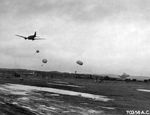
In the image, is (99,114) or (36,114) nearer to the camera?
(36,114)

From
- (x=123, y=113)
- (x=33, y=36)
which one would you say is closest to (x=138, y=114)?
(x=123, y=113)

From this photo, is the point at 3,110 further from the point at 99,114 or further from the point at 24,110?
the point at 99,114

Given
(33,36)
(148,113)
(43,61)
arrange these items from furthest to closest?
(43,61) < (33,36) < (148,113)

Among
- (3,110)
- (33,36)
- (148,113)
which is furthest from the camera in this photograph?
(33,36)

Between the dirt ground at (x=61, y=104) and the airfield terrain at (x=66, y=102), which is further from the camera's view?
the airfield terrain at (x=66, y=102)

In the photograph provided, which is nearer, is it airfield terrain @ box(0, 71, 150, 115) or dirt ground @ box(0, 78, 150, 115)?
dirt ground @ box(0, 78, 150, 115)

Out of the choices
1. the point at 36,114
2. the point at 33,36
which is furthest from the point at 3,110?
the point at 33,36

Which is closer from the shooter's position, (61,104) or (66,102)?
(61,104)

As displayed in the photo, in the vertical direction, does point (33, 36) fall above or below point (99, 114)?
above

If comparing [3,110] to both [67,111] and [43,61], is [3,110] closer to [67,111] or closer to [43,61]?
[67,111]
